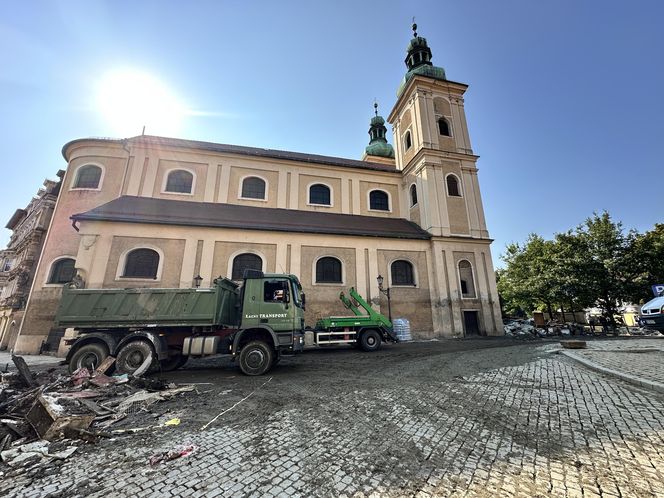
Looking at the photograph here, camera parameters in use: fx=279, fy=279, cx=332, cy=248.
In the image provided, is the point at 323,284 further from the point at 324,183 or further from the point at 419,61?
the point at 419,61

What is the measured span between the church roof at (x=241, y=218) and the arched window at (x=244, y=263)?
5.08 feet

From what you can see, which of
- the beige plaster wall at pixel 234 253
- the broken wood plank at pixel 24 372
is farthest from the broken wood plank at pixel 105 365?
the beige plaster wall at pixel 234 253

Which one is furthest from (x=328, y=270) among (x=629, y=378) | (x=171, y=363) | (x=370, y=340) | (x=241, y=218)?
(x=629, y=378)

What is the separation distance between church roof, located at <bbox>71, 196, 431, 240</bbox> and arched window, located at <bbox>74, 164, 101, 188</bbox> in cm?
210

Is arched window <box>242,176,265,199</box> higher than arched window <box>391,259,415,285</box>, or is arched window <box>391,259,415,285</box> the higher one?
arched window <box>242,176,265,199</box>

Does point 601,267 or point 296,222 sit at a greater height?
point 296,222

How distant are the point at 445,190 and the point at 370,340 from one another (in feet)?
41.1

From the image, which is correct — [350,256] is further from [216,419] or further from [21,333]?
[21,333]

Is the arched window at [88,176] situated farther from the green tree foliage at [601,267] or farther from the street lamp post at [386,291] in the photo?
the green tree foliage at [601,267]

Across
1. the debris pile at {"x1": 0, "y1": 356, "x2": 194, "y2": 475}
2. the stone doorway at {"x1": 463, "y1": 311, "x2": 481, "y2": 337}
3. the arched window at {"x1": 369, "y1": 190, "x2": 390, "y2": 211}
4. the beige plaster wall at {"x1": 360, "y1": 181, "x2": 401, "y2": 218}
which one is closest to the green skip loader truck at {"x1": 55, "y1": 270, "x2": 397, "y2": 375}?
the debris pile at {"x1": 0, "y1": 356, "x2": 194, "y2": 475}

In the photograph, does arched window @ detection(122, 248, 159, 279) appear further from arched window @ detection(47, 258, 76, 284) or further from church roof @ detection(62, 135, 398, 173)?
church roof @ detection(62, 135, 398, 173)

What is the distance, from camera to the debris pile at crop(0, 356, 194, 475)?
3240 mm

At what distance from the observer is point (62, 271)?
14328 mm

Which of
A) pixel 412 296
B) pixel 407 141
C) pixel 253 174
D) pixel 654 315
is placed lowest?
pixel 654 315
